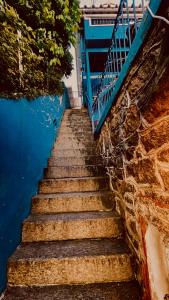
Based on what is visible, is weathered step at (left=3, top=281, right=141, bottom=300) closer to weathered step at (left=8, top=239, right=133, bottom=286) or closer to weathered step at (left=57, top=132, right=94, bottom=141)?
weathered step at (left=8, top=239, right=133, bottom=286)

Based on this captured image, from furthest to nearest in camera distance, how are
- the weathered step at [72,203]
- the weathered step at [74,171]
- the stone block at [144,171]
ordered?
the weathered step at [74,171]
the weathered step at [72,203]
the stone block at [144,171]

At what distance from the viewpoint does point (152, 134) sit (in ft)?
5.68

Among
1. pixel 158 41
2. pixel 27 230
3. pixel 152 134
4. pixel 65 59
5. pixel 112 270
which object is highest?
pixel 65 59

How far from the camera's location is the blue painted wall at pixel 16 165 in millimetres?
2682

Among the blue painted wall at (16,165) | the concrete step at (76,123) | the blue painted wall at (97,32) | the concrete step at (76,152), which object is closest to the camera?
the blue painted wall at (16,165)

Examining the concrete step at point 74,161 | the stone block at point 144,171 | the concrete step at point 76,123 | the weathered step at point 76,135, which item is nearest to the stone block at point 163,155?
the stone block at point 144,171

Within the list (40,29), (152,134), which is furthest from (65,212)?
(40,29)

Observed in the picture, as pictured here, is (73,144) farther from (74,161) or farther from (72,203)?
(72,203)

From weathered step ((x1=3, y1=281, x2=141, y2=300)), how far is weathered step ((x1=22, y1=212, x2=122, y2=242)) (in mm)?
650

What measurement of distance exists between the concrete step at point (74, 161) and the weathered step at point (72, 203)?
1.35m

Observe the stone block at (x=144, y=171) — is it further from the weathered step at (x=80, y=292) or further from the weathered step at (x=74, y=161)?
the weathered step at (x=74, y=161)

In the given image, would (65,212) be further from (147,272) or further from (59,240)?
(147,272)

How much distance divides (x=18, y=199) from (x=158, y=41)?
2.50 m

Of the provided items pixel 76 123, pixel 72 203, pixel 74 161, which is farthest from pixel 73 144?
pixel 72 203
